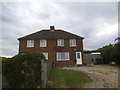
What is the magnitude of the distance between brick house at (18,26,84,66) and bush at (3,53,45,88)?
55.0 ft

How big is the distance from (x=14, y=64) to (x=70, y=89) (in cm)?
492

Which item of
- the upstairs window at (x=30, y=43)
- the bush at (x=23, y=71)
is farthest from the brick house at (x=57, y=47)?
the bush at (x=23, y=71)

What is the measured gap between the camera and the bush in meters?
9.94

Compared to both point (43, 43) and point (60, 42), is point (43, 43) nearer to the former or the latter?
point (43, 43)

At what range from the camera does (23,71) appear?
10.1 metres

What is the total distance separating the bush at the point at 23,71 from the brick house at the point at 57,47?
55.0 feet

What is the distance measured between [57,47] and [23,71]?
17679mm

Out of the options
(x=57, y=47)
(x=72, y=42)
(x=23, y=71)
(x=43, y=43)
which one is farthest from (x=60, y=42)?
(x=23, y=71)

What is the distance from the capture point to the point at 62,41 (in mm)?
27812

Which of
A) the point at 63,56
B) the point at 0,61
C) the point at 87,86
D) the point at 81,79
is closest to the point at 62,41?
the point at 63,56

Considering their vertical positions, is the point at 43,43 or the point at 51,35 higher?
the point at 51,35

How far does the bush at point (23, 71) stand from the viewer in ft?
32.6

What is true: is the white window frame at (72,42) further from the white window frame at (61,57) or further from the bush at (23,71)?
the bush at (23,71)

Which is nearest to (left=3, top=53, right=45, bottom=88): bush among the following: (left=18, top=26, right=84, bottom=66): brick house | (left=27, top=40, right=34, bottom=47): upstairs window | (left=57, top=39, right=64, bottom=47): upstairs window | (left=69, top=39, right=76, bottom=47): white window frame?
(left=18, top=26, right=84, bottom=66): brick house
